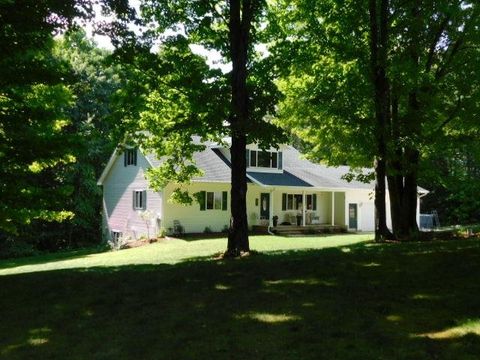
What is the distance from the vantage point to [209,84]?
48.1 feet

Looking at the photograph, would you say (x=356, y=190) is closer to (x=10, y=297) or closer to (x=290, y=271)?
(x=290, y=271)

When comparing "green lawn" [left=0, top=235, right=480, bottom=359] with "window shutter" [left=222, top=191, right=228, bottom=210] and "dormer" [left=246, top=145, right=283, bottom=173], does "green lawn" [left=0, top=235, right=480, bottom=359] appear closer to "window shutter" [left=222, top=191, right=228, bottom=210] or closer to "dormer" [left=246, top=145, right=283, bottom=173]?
"window shutter" [left=222, top=191, right=228, bottom=210]

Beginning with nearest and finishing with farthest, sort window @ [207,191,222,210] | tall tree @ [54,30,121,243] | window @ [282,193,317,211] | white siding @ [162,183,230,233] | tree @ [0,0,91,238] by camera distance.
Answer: tree @ [0,0,91,238] → white siding @ [162,183,230,233] → window @ [207,191,222,210] → window @ [282,193,317,211] → tall tree @ [54,30,121,243]

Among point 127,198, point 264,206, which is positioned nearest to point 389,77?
point 264,206

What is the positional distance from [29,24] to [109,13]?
2360 millimetres

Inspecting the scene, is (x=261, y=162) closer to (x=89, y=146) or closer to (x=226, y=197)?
(x=226, y=197)

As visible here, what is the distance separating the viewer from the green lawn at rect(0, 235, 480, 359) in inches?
219

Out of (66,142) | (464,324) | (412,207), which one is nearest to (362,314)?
(464,324)

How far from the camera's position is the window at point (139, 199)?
102ft

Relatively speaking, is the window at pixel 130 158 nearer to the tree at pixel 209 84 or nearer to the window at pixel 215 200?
the window at pixel 215 200

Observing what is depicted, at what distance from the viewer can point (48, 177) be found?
124ft

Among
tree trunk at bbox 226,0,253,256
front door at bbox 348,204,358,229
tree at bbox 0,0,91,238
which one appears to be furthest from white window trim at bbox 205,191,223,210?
tree at bbox 0,0,91,238

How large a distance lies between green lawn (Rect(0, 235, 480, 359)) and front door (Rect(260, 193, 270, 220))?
21.9 m

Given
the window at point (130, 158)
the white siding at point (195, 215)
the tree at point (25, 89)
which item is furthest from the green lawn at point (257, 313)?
the window at point (130, 158)
